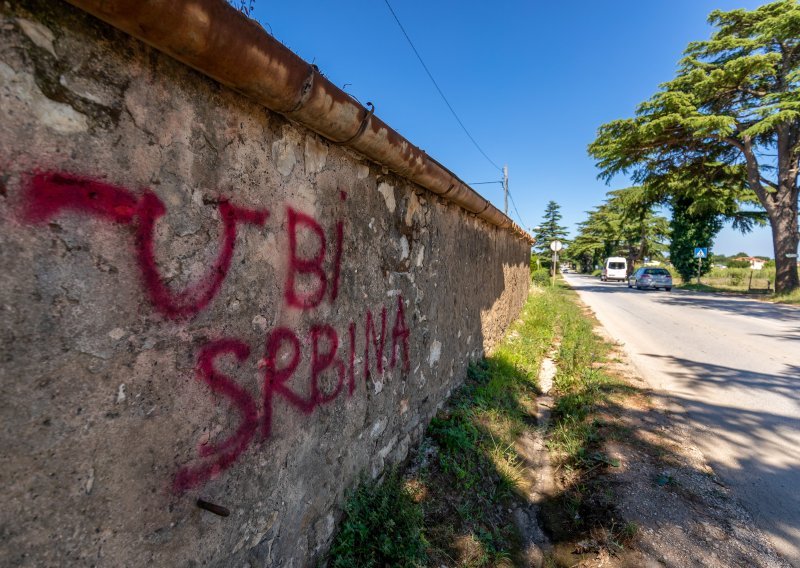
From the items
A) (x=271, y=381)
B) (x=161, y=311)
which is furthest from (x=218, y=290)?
(x=271, y=381)

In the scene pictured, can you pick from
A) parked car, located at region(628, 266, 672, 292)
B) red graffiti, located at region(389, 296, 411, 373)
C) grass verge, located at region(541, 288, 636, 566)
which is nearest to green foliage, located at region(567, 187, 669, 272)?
parked car, located at region(628, 266, 672, 292)

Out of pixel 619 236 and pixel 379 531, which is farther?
pixel 619 236

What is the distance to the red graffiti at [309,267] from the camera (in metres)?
1.60

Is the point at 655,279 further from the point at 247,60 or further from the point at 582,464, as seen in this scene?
the point at 247,60

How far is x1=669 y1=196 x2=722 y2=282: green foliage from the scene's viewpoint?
23344 millimetres

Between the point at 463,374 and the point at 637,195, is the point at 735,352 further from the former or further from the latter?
the point at 637,195

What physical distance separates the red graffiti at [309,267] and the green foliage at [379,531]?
1.14 meters

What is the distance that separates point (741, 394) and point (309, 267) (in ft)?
16.7

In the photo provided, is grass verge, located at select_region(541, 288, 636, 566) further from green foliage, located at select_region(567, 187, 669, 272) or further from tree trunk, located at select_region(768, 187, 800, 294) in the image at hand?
green foliage, located at select_region(567, 187, 669, 272)

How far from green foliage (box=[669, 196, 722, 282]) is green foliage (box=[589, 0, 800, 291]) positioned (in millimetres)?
5757

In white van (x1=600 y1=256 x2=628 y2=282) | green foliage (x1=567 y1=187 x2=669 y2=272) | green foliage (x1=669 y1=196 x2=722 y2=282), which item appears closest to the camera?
green foliage (x1=669 y1=196 x2=722 y2=282)

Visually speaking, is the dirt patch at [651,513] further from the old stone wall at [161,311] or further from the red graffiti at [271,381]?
the red graffiti at [271,381]

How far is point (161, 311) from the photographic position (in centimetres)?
111

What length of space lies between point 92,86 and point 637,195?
2293 cm
